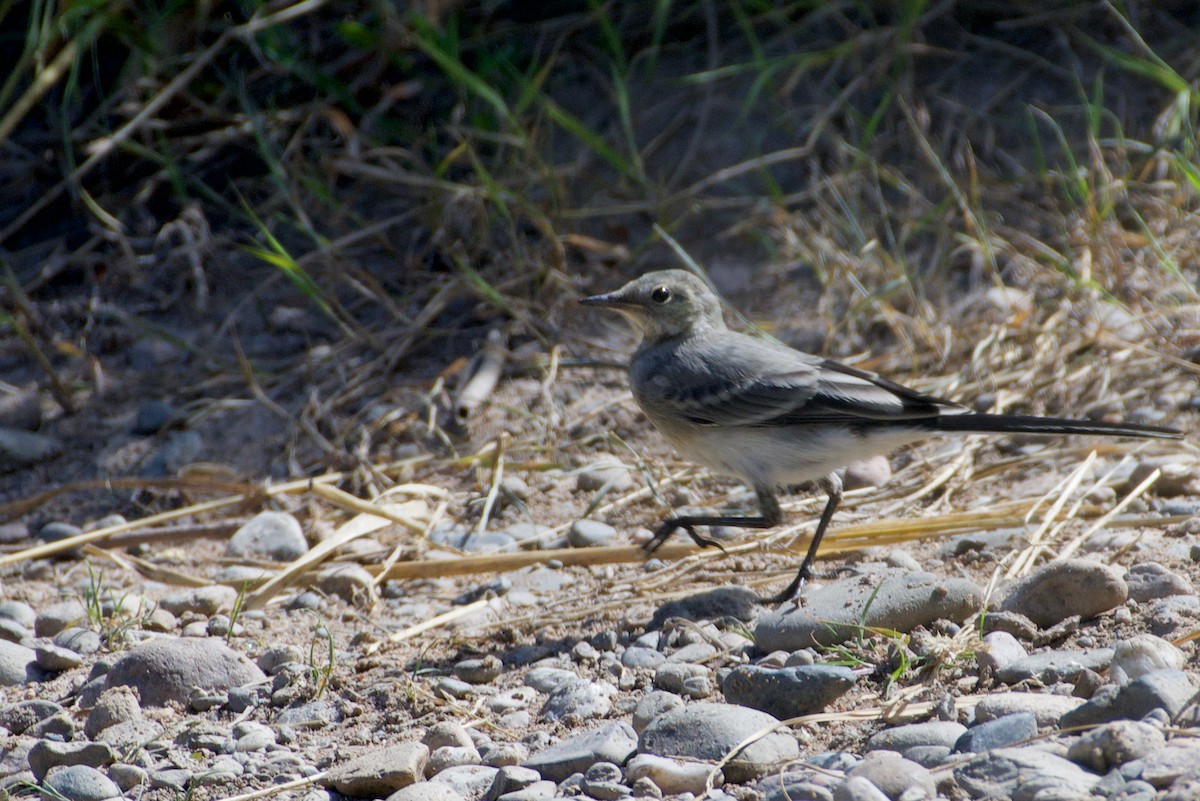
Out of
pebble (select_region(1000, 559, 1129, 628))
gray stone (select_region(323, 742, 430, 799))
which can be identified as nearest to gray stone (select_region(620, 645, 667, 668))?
gray stone (select_region(323, 742, 430, 799))

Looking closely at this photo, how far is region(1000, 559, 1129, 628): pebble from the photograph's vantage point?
137 inches

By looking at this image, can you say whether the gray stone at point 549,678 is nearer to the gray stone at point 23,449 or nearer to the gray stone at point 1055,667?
the gray stone at point 1055,667

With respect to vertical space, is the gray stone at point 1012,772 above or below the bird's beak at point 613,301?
below

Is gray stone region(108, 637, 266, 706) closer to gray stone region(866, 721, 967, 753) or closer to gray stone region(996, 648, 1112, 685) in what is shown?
gray stone region(866, 721, 967, 753)

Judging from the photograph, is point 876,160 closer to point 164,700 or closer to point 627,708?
point 627,708

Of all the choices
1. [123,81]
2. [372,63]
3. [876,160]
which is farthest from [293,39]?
[876,160]

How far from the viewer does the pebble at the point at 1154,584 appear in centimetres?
355

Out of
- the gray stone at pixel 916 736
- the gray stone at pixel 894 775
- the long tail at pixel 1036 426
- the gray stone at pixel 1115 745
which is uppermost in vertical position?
the long tail at pixel 1036 426

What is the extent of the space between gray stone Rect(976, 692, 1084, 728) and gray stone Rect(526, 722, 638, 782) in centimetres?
85

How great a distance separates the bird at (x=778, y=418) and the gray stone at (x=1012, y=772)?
4.78 ft

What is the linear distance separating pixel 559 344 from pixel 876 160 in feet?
6.71

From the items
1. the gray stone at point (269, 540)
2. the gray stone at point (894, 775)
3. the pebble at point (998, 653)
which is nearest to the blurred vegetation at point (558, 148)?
the gray stone at point (269, 540)

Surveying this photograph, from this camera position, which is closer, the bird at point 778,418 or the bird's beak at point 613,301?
the bird at point 778,418

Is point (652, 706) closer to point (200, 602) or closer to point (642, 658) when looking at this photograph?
point (642, 658)
